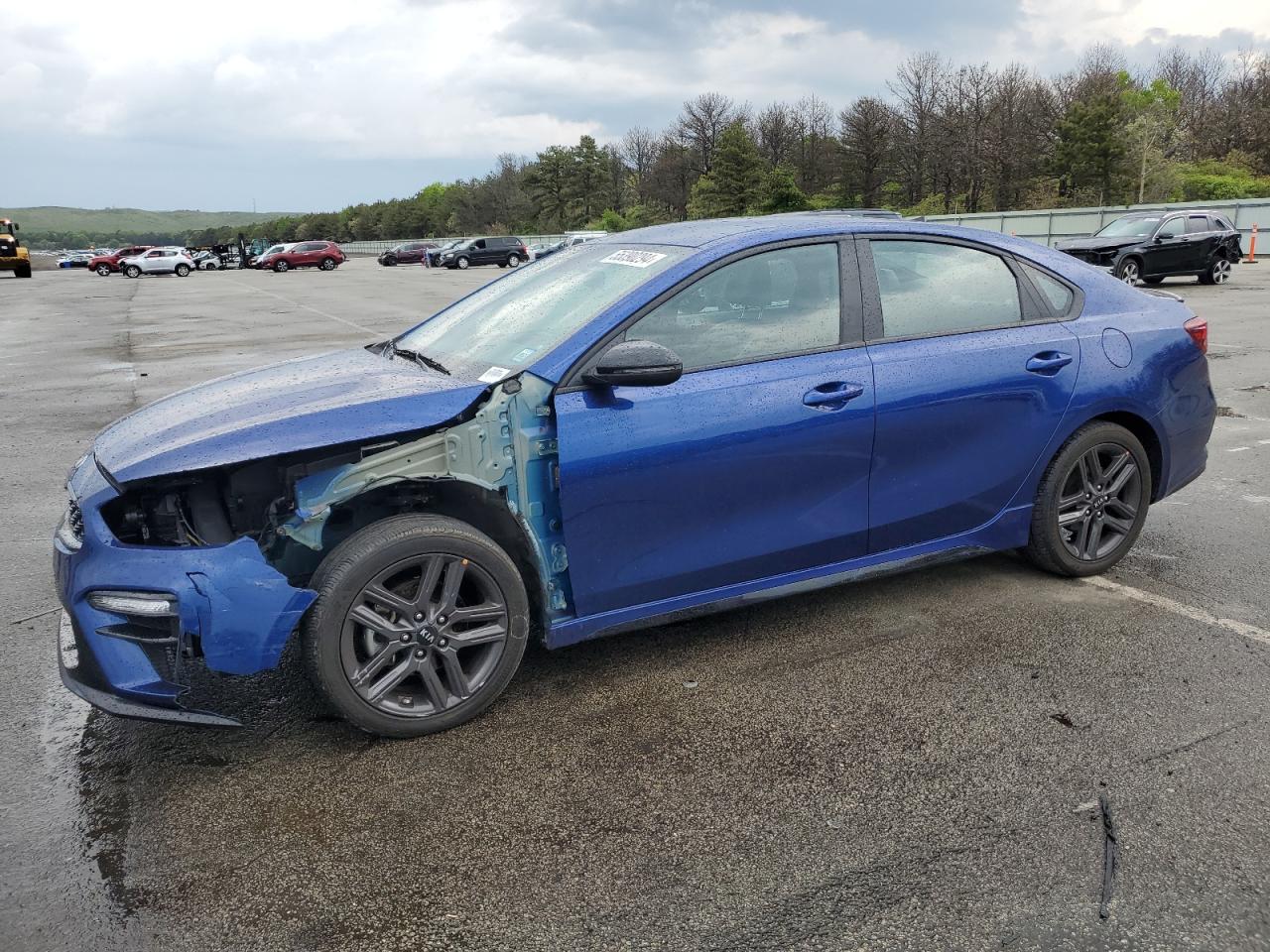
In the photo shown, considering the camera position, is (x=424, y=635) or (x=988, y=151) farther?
(x=988, y=151)

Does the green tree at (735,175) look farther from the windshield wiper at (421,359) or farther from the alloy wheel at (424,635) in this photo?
the alloy wheel at (424,635)

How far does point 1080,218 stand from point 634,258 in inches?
1540

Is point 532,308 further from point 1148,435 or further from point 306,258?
point 306,258

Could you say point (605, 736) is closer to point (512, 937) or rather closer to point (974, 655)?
point (512, 937)

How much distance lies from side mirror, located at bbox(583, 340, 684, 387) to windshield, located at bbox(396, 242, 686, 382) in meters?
0.29

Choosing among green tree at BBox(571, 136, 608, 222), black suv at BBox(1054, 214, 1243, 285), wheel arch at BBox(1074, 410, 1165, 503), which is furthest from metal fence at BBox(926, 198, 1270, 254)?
green tree at BBox(571, 136, 608, 222)

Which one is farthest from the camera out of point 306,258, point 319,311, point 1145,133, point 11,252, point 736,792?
point 306,258

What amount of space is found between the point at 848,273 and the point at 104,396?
31.9ft

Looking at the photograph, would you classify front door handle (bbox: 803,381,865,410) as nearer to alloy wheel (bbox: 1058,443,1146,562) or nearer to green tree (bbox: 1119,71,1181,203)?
alloy wheel (bbox: 1058,443,1146,562)

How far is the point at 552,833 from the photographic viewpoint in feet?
9.11

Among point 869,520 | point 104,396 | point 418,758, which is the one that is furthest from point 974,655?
point 104,396

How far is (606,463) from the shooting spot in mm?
3326

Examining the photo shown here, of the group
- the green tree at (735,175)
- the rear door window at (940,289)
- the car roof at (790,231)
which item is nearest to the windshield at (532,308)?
the car roof at (790,231)

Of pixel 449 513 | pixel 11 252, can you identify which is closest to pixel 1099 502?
pixel 449 513
